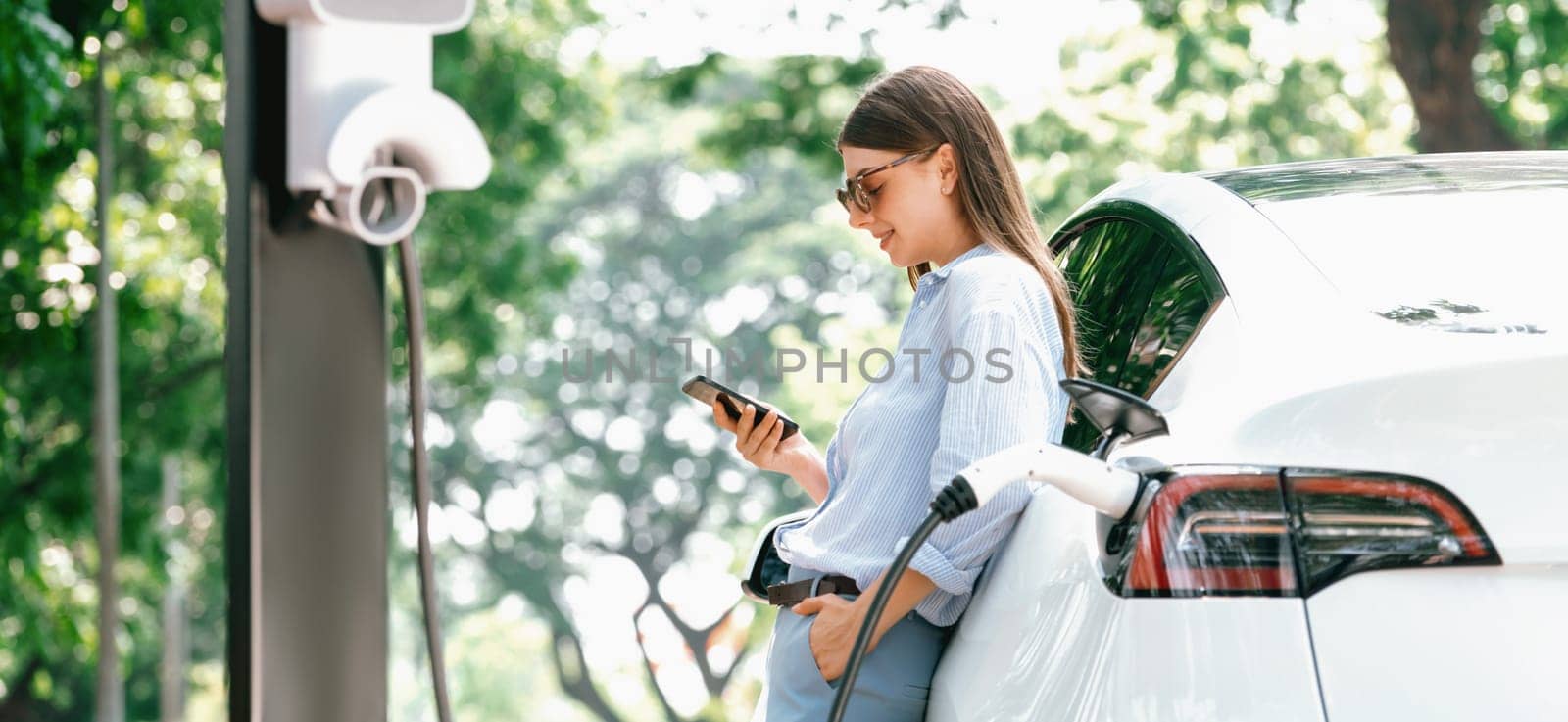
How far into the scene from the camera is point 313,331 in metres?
3.16

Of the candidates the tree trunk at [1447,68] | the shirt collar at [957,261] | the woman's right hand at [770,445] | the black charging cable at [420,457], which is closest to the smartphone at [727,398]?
the woman's right hand at [770,445]

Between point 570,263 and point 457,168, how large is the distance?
622 inches

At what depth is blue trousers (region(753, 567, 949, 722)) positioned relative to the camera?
2455 mm

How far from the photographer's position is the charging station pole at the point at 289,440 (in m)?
3.08

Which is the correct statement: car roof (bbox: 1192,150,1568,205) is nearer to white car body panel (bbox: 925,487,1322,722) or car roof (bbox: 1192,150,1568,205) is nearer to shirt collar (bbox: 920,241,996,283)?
shirt collar (bbox: 920,241,996,283)

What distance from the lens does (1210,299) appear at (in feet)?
7.40

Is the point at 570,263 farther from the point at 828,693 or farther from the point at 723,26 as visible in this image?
the point at 828,693

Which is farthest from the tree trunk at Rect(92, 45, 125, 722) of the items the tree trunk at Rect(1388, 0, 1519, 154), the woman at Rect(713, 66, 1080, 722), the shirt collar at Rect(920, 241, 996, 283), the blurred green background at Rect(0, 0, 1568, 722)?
the shirt collar at Rect(920, 241, 996, 283)

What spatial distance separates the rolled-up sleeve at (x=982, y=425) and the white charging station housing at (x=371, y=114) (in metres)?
1.21

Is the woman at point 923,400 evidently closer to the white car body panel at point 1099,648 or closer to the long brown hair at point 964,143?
the long brown hair at point 964,143

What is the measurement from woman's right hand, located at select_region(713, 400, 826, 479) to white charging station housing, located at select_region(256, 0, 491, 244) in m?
0.68

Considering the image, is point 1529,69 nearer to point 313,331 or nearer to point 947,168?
point 947,168

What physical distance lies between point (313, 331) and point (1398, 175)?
186 centimetres

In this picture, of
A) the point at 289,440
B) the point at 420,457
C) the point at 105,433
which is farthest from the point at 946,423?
the point at 105,433
